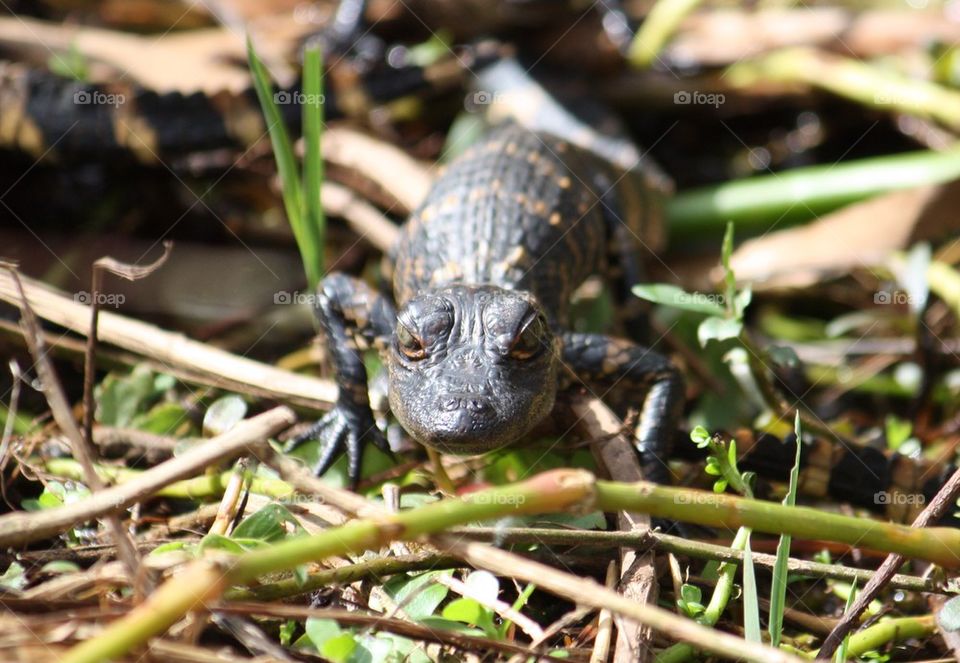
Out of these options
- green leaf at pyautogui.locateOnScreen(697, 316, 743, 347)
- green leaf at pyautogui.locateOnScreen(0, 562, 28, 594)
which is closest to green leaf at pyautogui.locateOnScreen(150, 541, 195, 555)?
green leaf at pyautogui.locateOnScreen(0, 562, 28, 594)

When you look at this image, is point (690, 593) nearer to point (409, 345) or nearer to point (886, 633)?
point (886, 633)

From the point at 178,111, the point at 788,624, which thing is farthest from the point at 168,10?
the point at 788,624

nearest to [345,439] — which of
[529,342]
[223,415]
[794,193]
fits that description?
[223,415]

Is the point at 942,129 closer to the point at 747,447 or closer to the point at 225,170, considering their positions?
the point at 747,447

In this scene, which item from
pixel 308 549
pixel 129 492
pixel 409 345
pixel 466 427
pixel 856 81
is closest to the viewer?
pixel 308 549

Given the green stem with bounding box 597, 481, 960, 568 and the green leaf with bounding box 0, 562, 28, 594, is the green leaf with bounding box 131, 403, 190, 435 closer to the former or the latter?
the green leaf with bounding box 0, 562, 28, 594
